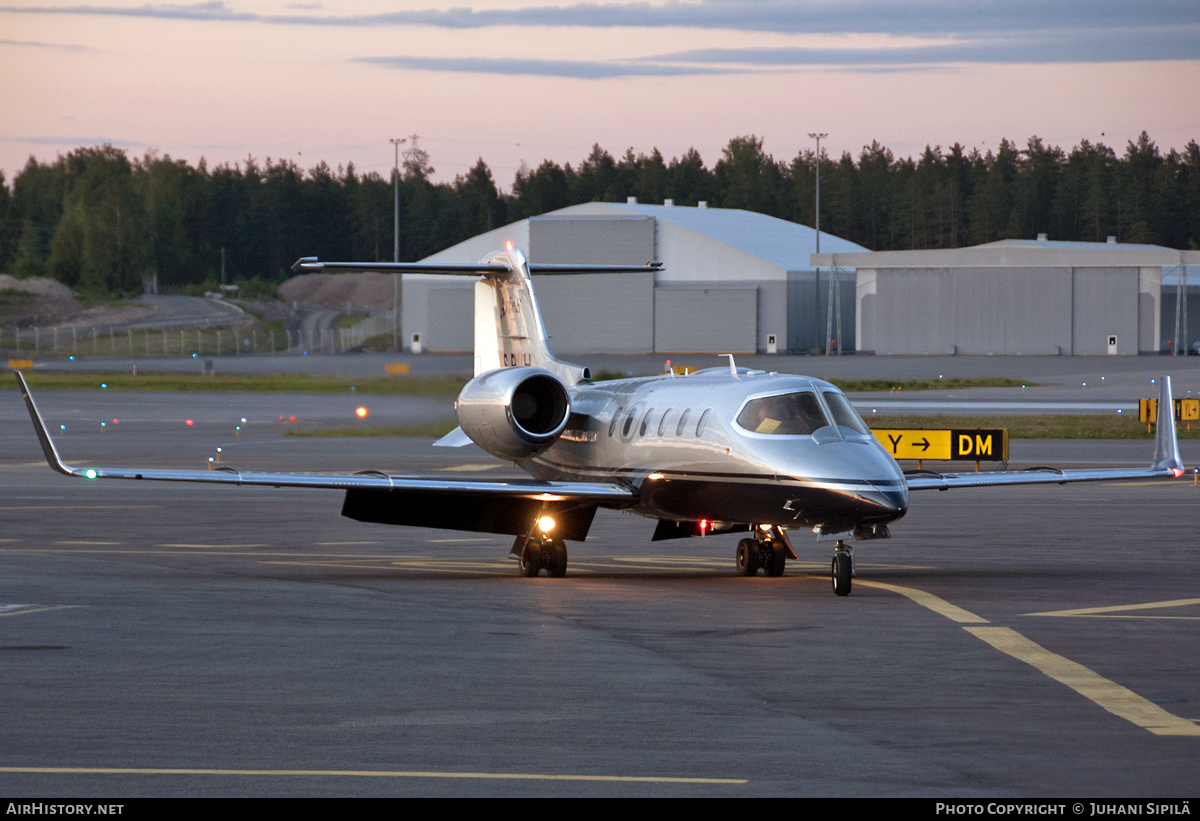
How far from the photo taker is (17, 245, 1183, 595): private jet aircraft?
18.5m

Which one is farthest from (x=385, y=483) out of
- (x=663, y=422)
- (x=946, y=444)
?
(x=946, y=444)

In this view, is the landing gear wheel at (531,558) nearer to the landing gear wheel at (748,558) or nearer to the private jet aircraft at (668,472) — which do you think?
the private jet aircraft at (668,472)

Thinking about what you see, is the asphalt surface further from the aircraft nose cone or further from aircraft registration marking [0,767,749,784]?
the aircraft nose cone

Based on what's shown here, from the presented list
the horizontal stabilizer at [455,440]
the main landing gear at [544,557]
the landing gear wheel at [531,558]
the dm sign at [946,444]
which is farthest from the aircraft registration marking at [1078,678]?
the dm sign at [946,444]

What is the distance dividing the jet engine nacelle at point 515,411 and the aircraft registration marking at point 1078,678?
21.4 ft

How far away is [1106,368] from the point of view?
89.6 m

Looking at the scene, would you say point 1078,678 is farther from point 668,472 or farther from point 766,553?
point 668,472

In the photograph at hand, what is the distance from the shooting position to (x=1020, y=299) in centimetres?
10444

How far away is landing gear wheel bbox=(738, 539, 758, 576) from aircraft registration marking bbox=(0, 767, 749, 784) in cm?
1114

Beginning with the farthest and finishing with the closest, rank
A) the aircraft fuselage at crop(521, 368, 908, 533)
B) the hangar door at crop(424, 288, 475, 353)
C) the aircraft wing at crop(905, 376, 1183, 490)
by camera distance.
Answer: the hangar door at crop(424, 288, 475, 353) → the aircraft wing at crop(905, 376, 1183, 490) → the aircraft fuselage at crop(521, 368, 908, 533)

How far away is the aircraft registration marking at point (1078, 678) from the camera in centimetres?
1120

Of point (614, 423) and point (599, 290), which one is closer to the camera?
point (614, 423)

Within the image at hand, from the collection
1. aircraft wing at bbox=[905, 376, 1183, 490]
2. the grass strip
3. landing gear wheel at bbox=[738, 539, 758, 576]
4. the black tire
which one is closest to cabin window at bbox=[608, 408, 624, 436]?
landing gear wheel at bbox=[738, 539, 758, 576]

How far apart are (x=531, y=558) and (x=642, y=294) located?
9032 cm
